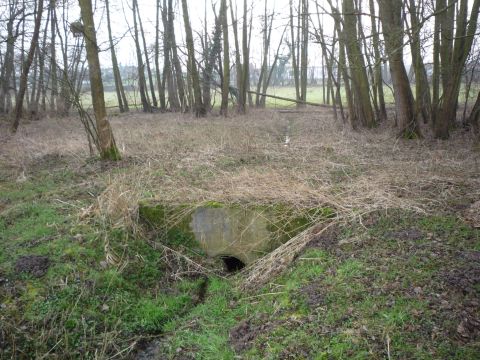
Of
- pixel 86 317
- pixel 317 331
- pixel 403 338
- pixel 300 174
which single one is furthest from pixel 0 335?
pixel 300 174

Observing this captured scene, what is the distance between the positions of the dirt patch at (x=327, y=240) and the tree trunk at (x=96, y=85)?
17.2 feet

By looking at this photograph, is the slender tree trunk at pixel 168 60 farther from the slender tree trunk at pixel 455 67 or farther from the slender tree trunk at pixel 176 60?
the slender tree trunk at pixel 455 67

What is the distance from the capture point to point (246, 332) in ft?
13.1

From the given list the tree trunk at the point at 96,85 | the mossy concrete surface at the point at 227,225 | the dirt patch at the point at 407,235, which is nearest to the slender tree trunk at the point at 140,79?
the tree trunk at the point at 96,85

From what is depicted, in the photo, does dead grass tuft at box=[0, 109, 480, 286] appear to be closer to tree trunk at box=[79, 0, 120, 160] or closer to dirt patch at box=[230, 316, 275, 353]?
tree trunk at box=[79, 0, 120, 160]

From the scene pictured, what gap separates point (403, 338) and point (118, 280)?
3.31m

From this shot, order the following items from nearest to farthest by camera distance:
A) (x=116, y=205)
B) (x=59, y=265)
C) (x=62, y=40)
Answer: (x=59, y=265)
(x=116, y=205)
(x=62, y=40)

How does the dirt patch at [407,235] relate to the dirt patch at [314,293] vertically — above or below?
above

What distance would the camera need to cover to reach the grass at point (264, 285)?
3.48 m

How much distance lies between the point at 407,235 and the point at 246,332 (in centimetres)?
218

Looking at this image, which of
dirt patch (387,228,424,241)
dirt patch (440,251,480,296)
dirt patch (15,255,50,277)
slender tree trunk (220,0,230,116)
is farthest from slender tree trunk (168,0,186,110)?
dirt patch (440,251,480,296)

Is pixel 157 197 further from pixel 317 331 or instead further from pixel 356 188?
pixel 317 331

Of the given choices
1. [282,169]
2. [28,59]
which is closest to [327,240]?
[282,169]

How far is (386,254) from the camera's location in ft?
14.3
